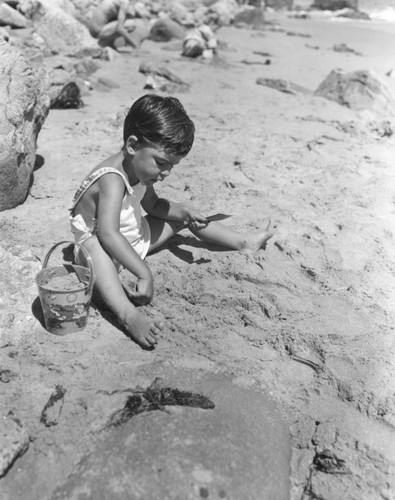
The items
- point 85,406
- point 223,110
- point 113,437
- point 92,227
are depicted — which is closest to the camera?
point 113,437

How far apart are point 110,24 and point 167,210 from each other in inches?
278

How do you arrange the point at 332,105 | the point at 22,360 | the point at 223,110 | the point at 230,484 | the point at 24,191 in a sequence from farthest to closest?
1. the point at 332,105
2. the point at 223,110
3. the point at 24,191
4. the point at 22,360
5. the point at 230,484

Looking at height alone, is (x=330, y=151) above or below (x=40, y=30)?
above

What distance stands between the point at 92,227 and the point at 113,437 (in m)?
1.15

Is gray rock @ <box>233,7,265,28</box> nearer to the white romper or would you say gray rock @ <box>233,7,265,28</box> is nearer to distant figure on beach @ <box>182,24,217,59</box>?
distant figure on beach @ <box>182,24,217,59</box>

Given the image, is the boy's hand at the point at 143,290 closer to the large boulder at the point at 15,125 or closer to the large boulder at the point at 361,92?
the large boulder at the point at 15,125

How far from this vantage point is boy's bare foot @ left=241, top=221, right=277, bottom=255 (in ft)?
10.2

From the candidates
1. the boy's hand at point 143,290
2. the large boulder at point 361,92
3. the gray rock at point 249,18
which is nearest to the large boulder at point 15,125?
the boy's hand at point 143,290

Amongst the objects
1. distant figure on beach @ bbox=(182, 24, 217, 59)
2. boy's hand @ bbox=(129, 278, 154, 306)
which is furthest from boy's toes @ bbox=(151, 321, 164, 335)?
distant figure on beach @ bbox=(182, 24, 217, 59)

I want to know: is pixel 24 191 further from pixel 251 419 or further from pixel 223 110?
pixel 223 110

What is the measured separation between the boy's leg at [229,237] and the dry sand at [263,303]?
7 cm

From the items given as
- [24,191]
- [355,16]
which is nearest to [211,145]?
[24,191]

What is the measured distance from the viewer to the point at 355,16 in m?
20.0

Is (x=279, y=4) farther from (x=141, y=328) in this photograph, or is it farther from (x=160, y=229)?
(x=141, y=328)
